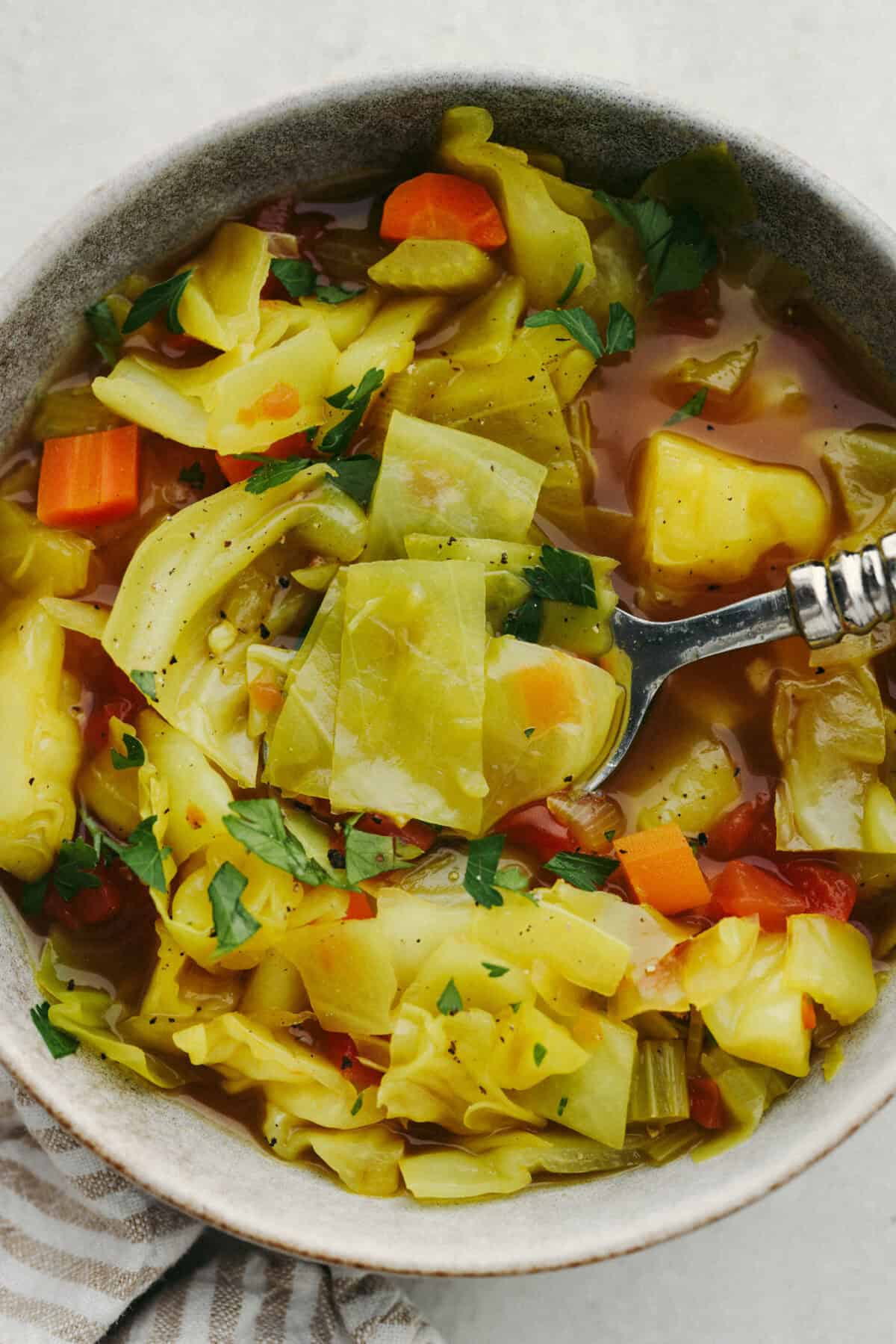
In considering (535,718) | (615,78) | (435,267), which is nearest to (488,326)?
(435,267)

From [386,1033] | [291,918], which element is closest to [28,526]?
[291,918]

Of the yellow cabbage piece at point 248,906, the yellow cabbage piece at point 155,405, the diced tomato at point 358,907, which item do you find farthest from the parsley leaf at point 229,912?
the yellow cabbage piece at point 155,405

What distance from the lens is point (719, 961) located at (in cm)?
270

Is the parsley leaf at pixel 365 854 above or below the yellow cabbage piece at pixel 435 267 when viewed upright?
below

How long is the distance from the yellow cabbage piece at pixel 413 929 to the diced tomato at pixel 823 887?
2.38 ft

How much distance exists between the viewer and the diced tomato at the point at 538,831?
2.87 meters

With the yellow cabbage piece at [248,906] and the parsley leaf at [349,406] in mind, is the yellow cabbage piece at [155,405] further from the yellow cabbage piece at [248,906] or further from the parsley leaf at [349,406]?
the yellow cabbage piece at [248,906]

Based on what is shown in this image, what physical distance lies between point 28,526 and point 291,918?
3.38 ft

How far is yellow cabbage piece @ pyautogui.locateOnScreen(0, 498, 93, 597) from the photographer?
2.84 meters

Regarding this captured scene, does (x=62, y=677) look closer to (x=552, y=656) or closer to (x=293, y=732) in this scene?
(x=293, y=732)

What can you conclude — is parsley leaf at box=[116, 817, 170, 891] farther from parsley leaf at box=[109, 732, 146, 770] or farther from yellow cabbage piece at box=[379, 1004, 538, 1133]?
yellow cabbage piece at box=[379, 1004, 538, 1133]

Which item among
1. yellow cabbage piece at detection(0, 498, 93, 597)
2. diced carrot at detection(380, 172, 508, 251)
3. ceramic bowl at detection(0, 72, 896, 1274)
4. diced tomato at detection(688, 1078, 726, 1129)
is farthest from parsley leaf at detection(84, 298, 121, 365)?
diced tomato at detection(688, 1078, 726, 1129)

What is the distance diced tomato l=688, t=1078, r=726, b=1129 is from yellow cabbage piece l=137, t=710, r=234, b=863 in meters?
1.15

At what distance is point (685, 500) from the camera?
9.18 ft
